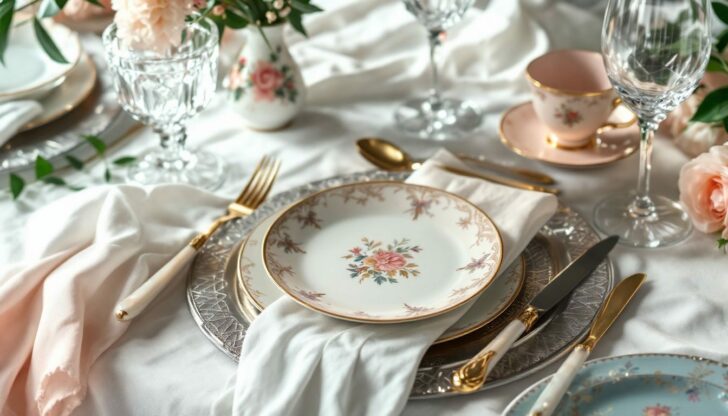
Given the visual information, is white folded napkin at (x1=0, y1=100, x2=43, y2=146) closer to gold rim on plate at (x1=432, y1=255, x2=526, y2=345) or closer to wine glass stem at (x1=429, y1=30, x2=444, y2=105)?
wine glass stem at (x1=429, y1=30, x2=444, y2=105)

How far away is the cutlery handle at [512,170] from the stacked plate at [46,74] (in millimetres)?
529

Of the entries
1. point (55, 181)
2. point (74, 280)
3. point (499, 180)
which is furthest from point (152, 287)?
point (499, 180)

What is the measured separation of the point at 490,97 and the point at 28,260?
0.66 metres

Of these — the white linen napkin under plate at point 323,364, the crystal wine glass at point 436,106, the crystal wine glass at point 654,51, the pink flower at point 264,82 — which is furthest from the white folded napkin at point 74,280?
the crystal wine glass at point 654,51

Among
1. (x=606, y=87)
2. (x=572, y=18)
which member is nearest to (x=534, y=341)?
(x=606, y=87)

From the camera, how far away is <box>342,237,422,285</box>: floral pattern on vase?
2.68ft

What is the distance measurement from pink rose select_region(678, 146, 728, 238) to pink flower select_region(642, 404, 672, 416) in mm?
251

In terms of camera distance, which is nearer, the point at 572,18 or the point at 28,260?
the point at 28,260

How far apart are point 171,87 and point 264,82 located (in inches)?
6.0

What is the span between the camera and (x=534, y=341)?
0.76 m

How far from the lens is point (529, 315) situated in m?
0.76

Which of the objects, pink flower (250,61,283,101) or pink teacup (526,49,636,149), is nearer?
pink teacup (526,49,636,149)

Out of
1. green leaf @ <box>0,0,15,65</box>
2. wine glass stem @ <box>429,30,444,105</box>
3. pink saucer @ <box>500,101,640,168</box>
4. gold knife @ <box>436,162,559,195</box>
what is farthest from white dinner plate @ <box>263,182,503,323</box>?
green leaf @ <box>0,0,15,65</box>

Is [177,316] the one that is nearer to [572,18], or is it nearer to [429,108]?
[429,108]
